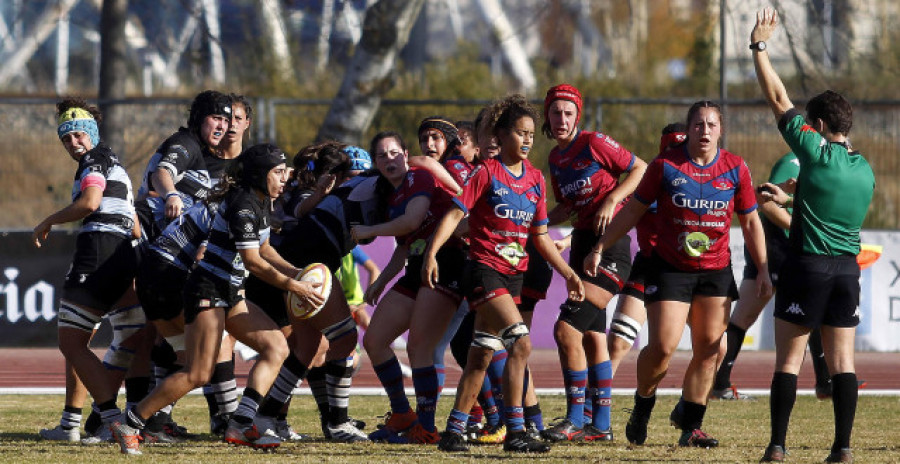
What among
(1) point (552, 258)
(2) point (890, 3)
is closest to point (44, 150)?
(1) point (552, 258)

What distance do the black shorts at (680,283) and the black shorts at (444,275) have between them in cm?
109

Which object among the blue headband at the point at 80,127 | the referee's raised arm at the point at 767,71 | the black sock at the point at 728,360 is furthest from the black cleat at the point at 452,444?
the black sock at the point at 728,360

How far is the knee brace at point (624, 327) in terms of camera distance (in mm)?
8297

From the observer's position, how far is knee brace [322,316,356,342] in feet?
26.3

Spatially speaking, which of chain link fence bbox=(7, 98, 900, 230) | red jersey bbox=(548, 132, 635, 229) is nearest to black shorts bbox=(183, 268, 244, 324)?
red jersey bbox=(548, 132, 635, 229)

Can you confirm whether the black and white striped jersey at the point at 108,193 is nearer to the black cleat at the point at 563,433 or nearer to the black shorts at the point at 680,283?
the black cleat at the point at 563,433

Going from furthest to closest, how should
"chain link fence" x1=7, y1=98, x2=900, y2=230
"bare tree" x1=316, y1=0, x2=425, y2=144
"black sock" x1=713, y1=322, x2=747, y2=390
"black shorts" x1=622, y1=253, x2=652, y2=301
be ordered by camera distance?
"bare tree" x1=316, y1=0, x2=425, y2=144 → "chain link fence" x1=7, y1=98, x2=900, y2=230 → "black sock" x1=713, y1=322, x2=747, y2=390 → "black shorts" x1=622, y1=253, x2=652, y2=301

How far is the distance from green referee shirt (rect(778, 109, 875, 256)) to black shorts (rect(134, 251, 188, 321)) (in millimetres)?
3436

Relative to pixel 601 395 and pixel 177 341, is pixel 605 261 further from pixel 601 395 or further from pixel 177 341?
pixel 177 341

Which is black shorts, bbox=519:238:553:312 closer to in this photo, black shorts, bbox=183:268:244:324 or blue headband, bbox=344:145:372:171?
blue headband, bbox=344:145:372:171

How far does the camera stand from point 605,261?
8227 mm

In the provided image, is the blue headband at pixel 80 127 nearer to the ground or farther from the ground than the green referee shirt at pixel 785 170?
nearer to the ground

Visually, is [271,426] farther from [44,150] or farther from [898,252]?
[44,150]

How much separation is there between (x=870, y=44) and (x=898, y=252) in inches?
477
